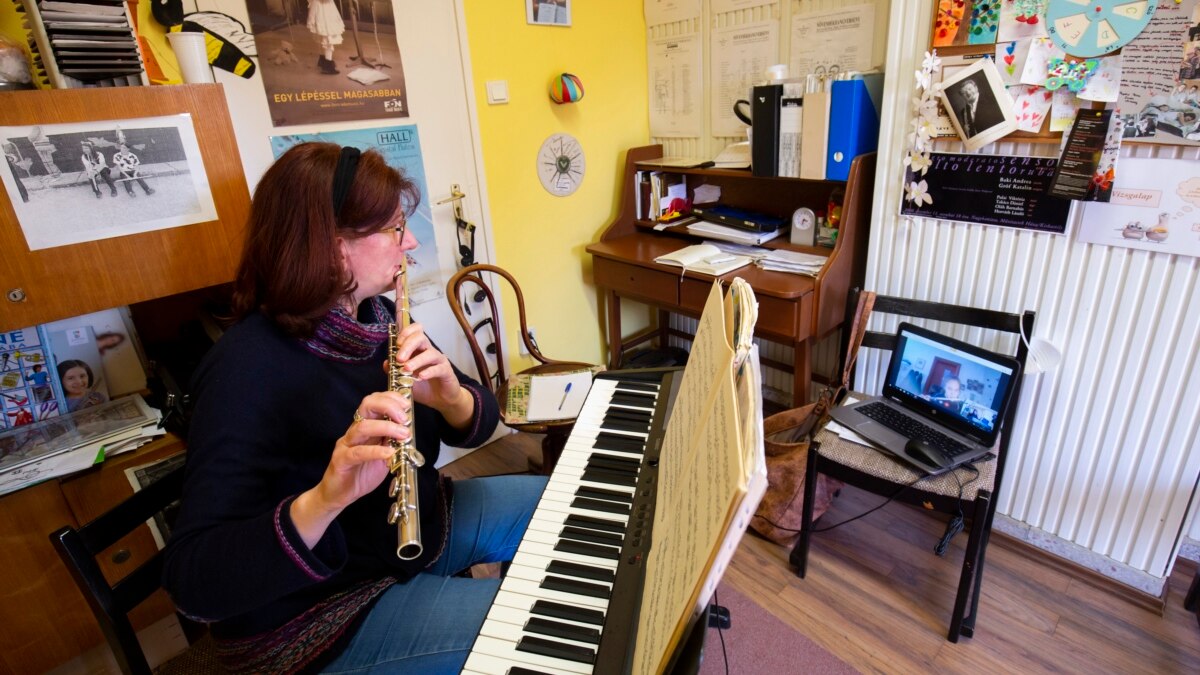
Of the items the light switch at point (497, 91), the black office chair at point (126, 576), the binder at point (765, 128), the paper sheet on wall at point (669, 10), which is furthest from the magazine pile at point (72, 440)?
the paper sheet on wall at point (669, 10)

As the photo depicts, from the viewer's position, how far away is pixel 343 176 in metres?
1.05

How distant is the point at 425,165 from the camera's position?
218cm

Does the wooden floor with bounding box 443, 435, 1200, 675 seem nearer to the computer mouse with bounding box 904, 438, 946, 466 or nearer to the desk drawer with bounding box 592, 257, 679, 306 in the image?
the computer mouse with bounding box 904, 438, 946, 466

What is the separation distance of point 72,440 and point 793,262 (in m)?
2.07

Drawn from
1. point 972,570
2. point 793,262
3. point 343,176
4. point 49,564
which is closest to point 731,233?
point 793,262

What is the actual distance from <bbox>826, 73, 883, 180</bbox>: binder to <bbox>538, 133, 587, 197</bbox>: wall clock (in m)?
1.07

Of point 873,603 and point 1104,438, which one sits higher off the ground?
point 1104,438

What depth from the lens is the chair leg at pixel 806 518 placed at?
169 cm

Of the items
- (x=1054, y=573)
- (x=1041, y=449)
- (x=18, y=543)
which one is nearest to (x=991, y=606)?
(x=1054, y=573)

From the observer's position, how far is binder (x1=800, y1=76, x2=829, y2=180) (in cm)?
191

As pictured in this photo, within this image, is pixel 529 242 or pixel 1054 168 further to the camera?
pixel 529 242

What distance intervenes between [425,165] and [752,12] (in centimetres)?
137

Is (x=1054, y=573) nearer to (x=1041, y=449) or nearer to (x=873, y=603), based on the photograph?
(x=1041, y=449)

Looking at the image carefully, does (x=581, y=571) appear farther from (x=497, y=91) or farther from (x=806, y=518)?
(x=497, y=91)
